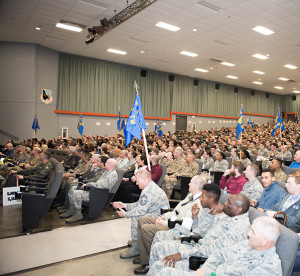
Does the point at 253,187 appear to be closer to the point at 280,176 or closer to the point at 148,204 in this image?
the point at 280,176

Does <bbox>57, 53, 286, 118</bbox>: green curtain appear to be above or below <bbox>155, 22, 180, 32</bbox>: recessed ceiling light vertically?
below

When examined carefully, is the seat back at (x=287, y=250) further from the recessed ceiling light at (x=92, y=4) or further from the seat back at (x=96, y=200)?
the recessed ceiling light at (x=92, y=4)

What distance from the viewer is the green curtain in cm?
1633

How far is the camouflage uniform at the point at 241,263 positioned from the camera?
1854 millimetres

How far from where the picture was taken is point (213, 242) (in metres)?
2.32

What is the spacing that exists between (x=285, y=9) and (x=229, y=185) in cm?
715

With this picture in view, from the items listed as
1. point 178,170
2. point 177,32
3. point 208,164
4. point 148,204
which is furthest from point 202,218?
point 177,32

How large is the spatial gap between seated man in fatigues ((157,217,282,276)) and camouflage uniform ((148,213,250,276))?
16cm

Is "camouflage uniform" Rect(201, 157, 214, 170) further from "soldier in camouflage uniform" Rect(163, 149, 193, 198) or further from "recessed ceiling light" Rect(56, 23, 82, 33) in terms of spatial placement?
"recessed ceiling light" Rect(56, 23, 82, 33)

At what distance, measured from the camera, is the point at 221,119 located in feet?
84.1

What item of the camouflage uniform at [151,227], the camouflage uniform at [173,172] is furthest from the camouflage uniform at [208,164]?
the camouflage uniform at [151,227]

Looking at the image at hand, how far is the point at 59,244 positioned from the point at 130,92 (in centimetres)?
1596

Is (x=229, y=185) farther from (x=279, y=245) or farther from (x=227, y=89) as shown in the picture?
(x=227, y=89)

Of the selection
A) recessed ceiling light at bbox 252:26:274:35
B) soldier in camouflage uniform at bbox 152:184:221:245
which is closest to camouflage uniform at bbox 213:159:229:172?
soldier in camouflage uniform at bbox 152:184:221:245
